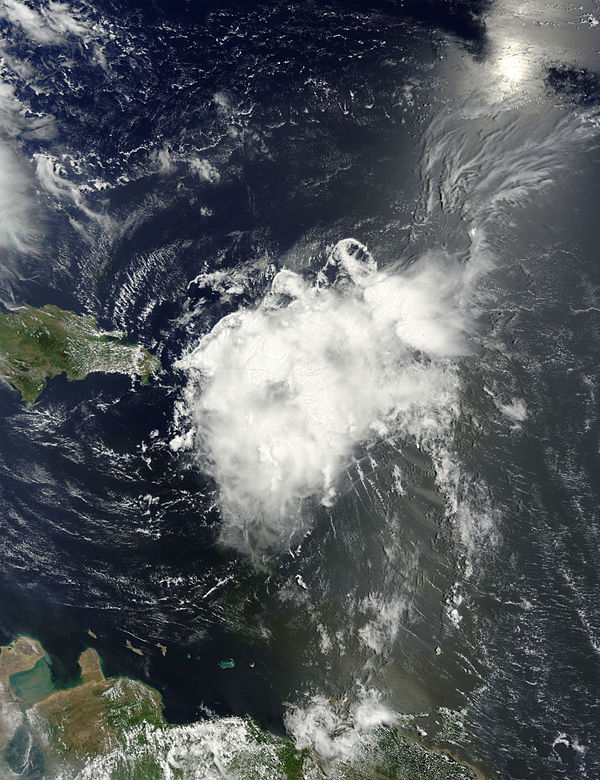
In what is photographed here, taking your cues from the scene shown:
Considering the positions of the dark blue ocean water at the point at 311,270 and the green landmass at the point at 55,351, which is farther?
the green landmass at the point at 55,351

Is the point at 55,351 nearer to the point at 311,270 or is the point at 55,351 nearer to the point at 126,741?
the point at 311,270

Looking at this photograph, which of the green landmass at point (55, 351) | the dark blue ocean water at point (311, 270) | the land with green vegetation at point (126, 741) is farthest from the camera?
the green landmass at point (55, 351)

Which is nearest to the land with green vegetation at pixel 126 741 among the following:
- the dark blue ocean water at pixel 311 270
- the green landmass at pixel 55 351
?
the dark blue ocean water at pixel 311 270

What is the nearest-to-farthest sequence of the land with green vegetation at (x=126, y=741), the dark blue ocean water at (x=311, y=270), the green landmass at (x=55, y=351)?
the dark blue ocean water at (x=311, y=270), the land with green vegetation at (x=126, y=741), the green landmass at (x=55, y=351)

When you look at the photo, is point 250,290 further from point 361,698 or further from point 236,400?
point 361,698

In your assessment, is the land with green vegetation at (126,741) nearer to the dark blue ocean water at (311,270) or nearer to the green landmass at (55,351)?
the dark blue ocean water at (311,270)

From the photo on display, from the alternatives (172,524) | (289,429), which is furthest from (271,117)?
(172,524)

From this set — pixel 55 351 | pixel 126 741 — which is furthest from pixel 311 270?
pixel 126 741
